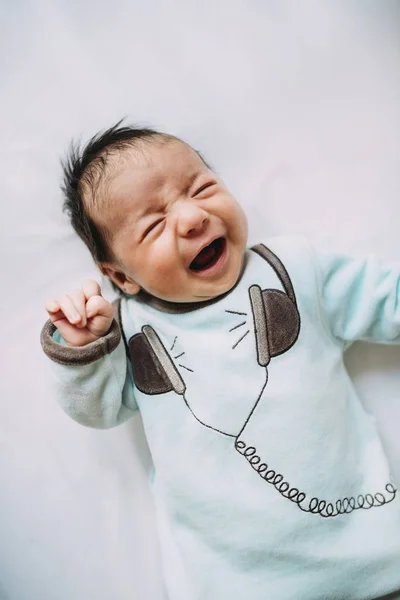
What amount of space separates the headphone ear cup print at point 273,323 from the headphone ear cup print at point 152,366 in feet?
0.47

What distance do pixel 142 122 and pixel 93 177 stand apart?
263 mm

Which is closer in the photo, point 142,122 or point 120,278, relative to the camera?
point 120,278

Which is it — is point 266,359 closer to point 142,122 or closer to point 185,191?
point 185,191

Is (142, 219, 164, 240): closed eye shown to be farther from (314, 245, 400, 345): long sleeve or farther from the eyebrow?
(314, 245, 400, 345): long sleeve

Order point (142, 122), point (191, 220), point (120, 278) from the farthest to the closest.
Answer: point (142, 122) < point (120, 278) < point (191, 220)

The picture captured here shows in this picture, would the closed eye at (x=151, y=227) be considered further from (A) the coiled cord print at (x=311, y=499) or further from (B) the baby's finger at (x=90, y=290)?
(A) the coiled cord print at (x=311, y=499)

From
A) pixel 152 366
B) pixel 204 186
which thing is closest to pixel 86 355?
pixel 152 366

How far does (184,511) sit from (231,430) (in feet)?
0.52

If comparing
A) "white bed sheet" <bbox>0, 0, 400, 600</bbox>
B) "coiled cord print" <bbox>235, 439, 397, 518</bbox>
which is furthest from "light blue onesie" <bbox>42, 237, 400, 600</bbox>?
"white bed sheet" <bbox>0, 0, 400, 600</bbox>

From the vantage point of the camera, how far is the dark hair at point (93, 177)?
967 mm

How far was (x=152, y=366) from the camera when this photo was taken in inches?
38.8

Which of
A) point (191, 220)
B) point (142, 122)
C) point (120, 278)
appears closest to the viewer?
point (191, 220)

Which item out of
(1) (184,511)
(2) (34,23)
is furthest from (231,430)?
(2) (34,23)

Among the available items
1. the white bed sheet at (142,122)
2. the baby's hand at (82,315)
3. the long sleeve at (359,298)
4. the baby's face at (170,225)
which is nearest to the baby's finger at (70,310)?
the baby's hand at (82,315)
